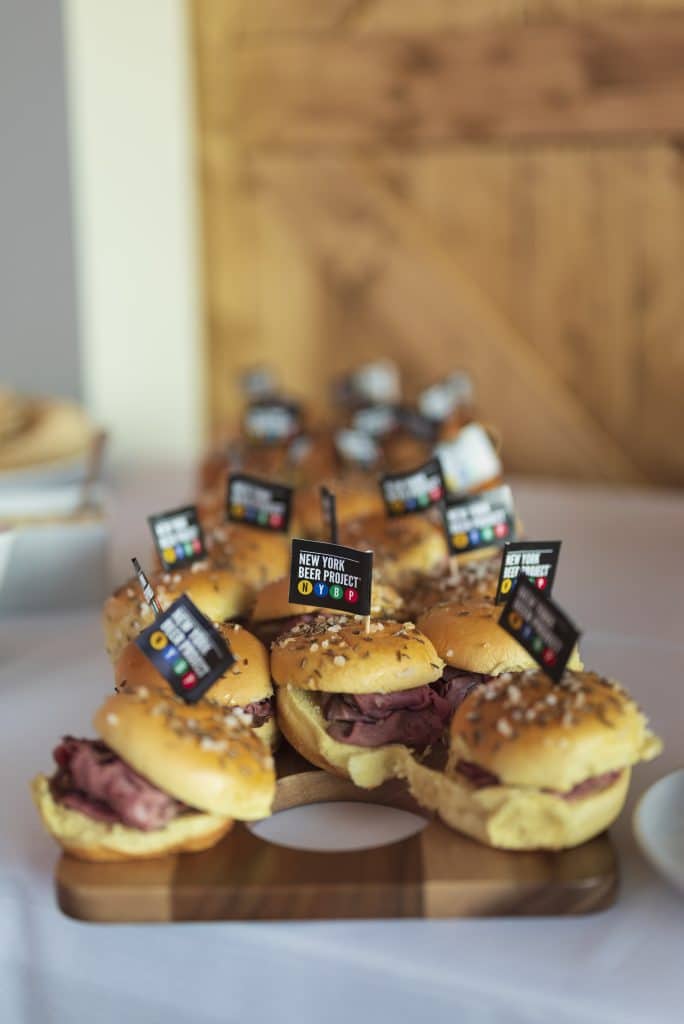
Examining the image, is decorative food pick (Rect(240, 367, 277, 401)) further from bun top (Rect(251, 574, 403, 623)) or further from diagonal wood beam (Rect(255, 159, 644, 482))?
bun top (Rect(251, 574, 403, 623))

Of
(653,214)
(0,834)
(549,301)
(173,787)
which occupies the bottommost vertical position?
(0,834)

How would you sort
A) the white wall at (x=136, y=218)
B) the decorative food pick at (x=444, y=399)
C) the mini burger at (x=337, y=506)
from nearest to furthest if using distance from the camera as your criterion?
the mini burger at (x=337, y=506) < the decorative food pick at (x=444, y=399) < the white wall at (x=136, y=218)

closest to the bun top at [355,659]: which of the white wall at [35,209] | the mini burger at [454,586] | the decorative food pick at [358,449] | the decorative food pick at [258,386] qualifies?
the mini burger at [454,586]

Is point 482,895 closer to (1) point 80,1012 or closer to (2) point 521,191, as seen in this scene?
(1) point 80,1012

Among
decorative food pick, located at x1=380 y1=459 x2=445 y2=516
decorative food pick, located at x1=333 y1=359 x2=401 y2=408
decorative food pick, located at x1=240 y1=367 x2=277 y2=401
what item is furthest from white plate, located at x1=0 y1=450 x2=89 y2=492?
decorative food pick, located at x1=380 y1=459 x2=445 y2=516

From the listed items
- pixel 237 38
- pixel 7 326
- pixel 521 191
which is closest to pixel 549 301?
pixel 521 191

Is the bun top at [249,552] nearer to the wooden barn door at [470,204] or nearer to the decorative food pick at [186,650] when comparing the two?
the decorative food pick at [186,650]

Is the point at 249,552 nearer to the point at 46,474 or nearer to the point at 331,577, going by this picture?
the point at 331,577
